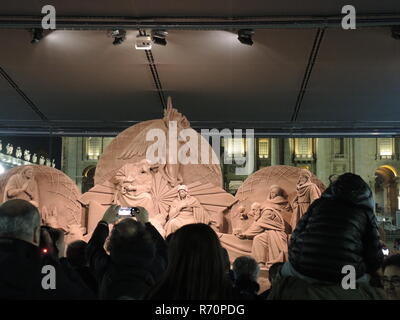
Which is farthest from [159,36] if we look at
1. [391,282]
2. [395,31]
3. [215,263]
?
[215,263]

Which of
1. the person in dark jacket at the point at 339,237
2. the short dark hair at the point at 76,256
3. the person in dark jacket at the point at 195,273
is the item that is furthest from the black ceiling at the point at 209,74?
the person in dark jacket at the point at 195,273

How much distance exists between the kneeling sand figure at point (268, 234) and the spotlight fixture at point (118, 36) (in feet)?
11.1

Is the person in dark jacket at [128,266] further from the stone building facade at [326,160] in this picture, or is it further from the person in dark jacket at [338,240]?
the stone building facade at [326,160]

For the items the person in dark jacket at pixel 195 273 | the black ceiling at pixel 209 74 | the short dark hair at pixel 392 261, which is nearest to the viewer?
the person in dark jacket at pixel 195 273

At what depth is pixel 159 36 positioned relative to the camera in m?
7.80

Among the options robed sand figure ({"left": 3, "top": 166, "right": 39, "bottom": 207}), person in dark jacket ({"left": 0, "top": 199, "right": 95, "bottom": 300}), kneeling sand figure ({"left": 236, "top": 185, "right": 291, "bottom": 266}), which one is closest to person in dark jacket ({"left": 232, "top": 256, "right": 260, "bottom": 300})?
person in dark jacket ({"left": 0, "top": 199, "right": 95, "bottom": 300})

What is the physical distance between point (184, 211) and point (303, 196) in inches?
75.3

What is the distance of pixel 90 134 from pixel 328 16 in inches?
278

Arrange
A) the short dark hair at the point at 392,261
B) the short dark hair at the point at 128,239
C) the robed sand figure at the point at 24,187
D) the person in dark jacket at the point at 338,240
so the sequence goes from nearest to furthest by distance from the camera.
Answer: the person in dark jacket at the point at 338,240
the short dark hair at the point at 128,239
the short dark hair at the point at 392,261
the robed sand figure at the point at 24,187

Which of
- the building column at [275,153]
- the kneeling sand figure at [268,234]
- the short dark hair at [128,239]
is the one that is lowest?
the kneeling sand figure at [268,234]

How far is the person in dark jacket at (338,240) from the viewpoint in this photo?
2.74 meters

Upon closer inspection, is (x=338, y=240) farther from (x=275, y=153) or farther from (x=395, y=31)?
(x=275, y=153)

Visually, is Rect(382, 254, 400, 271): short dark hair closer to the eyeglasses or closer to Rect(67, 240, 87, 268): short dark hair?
the eyeglasses

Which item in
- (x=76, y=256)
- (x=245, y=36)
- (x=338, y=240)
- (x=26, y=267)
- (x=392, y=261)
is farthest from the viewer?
(x=245, y=36)
